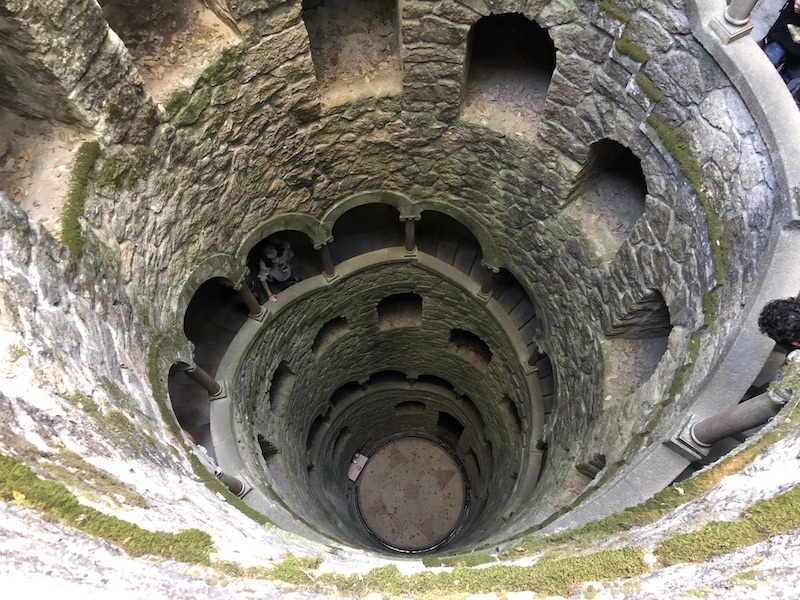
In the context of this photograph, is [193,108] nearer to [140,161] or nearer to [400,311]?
[140,161]

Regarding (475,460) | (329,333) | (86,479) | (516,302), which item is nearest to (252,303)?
(329,333)

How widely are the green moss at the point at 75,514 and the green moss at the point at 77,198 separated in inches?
102

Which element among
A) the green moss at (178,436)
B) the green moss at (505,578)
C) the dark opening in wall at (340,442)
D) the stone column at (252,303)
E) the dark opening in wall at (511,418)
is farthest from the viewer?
the dark opening in wall at (340,442)

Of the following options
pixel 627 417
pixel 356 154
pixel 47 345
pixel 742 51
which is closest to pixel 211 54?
pixel 356 154

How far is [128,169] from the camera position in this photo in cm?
512

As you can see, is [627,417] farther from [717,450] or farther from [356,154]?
[356,154]

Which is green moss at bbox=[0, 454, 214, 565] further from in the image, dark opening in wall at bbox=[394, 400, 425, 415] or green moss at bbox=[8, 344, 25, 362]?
dark opening in wall at bbox=[394, 400, 425, 415]

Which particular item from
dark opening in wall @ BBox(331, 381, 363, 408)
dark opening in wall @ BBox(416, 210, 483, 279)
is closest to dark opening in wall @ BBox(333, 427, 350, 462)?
dark opening in wall @ BBox(331, 381, 363, 408)

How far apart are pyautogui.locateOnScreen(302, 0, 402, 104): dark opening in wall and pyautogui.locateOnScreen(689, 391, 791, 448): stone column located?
543 centimetres

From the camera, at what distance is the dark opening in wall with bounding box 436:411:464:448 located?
14.1m

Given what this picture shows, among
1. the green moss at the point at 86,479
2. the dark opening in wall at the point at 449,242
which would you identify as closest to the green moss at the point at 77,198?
the green moss at the point at 86,479

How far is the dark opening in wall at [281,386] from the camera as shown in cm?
950

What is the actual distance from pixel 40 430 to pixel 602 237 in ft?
20.7

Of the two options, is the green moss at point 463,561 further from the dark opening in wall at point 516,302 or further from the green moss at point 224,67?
the dark opening in wall at point 516,302
